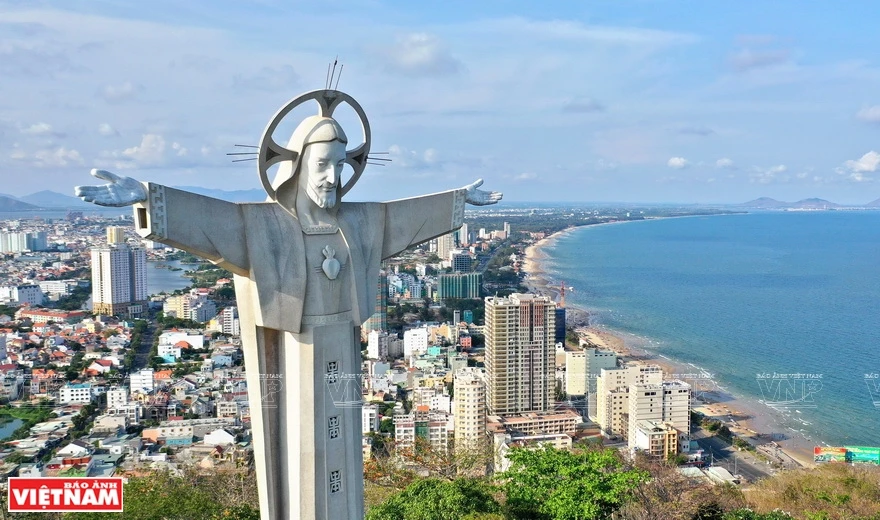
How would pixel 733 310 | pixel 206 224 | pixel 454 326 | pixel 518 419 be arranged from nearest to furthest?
1. pixel 206 224
2. pixel 518 419
3. pixel 454 326
4. pixel 733 310

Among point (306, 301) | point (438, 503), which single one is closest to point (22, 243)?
point (438, 503)

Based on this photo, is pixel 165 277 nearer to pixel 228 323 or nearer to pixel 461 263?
pixel 461 263

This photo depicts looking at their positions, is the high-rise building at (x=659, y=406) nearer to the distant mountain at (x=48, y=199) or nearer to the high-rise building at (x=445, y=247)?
the high-rise building at (x=445, y=247)

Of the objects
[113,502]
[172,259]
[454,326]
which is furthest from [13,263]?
[113,502]

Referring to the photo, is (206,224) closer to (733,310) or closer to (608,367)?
(608,367)

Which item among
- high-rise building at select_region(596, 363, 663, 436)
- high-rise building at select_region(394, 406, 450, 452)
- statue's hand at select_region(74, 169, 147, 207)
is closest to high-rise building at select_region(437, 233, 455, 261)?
high-rise building at select_region(596, 363, 663, 436)
